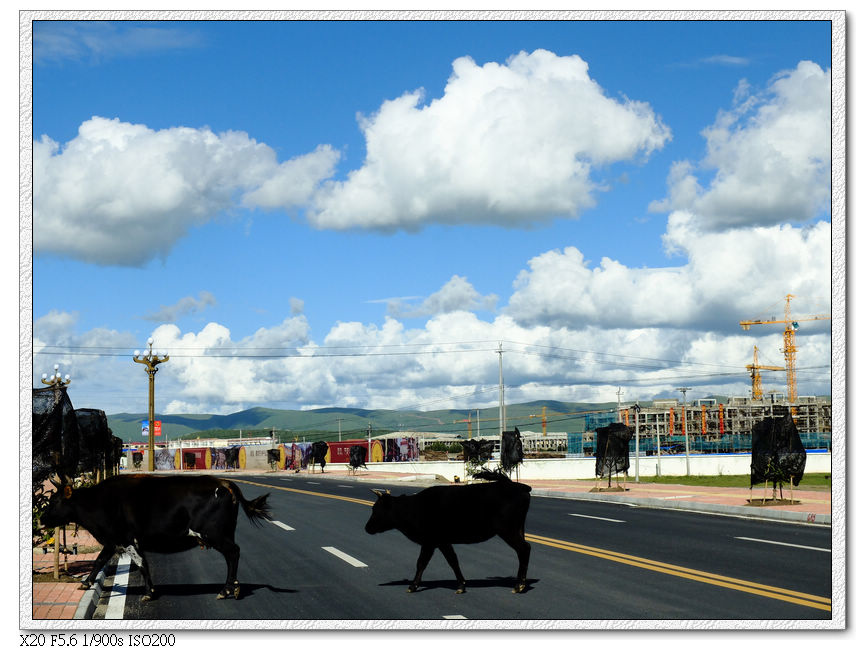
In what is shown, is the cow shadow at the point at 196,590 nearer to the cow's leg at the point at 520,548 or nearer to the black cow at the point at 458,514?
the black cow at the point at 458,514

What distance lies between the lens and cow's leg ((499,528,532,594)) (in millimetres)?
10352

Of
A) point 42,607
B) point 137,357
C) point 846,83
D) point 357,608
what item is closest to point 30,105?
point 42,607

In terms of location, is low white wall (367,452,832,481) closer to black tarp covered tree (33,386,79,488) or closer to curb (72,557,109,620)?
black tarp covered tree (33,386,79,488)

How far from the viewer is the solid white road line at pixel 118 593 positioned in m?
10.1

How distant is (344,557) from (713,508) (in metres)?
15.3

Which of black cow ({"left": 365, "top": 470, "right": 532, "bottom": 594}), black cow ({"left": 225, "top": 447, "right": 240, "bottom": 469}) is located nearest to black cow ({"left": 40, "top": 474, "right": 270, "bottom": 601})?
black cow ({"left": 365, "top": 470, "right": 532, "bottom": 594})

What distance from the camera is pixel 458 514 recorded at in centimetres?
1045

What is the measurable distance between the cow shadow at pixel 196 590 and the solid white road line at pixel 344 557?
2.81 m

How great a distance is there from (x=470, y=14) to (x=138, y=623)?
7.25m

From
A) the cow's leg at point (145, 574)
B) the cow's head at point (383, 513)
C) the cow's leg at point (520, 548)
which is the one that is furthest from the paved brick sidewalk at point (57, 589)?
the cow's leg at point (520, 548)

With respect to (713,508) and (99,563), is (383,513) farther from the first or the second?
(713,508)

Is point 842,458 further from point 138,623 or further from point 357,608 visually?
point 138,623

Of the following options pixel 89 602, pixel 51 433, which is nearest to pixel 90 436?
pixel 51 433
